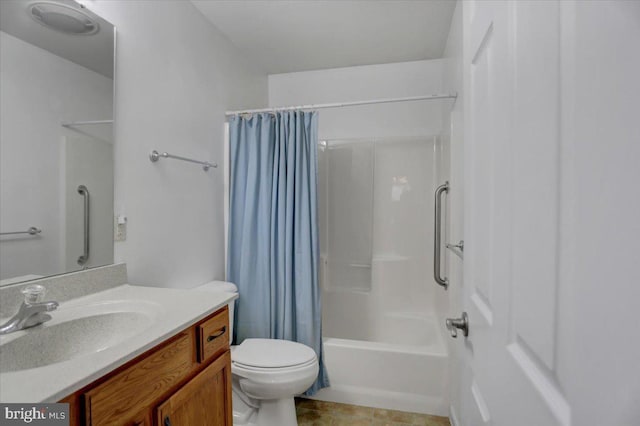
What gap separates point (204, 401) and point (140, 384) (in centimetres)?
35

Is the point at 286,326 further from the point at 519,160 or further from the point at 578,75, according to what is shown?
the point at 578,75

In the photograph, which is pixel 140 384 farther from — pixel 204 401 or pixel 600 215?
pixel 600 215

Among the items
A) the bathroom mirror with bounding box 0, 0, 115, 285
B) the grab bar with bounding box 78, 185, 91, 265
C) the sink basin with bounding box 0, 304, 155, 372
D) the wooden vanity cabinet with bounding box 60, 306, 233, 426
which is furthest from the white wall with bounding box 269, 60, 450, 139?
the sink basin with bounding box 0, 304, 155, 372

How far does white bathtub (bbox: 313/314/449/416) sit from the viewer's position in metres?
1.87

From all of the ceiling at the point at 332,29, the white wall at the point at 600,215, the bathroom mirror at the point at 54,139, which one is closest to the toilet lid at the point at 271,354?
the bathroom mirror at the point at 54,139

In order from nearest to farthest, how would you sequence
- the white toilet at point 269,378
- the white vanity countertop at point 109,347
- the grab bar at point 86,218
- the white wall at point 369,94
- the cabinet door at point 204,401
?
the white vanity countertop at point 109,347 → the cabinet door at point 204,401 → the grab bar at point 86,218 → the white toilet at point 269,378 → the white wall at point 369,94

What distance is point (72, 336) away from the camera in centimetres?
96

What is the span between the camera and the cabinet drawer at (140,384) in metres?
0.70

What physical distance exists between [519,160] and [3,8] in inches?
63.1

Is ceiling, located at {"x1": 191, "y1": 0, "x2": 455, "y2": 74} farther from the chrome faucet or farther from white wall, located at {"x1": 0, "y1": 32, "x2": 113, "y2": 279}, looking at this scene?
the chrome faucet

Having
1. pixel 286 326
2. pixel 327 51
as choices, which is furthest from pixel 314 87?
pixel 286 326

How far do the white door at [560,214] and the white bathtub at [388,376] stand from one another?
1271 mm

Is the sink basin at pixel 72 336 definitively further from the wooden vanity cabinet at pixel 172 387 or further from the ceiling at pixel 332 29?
the ceiling at pixel 332 29

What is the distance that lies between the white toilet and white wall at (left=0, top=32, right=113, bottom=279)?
868 mm
